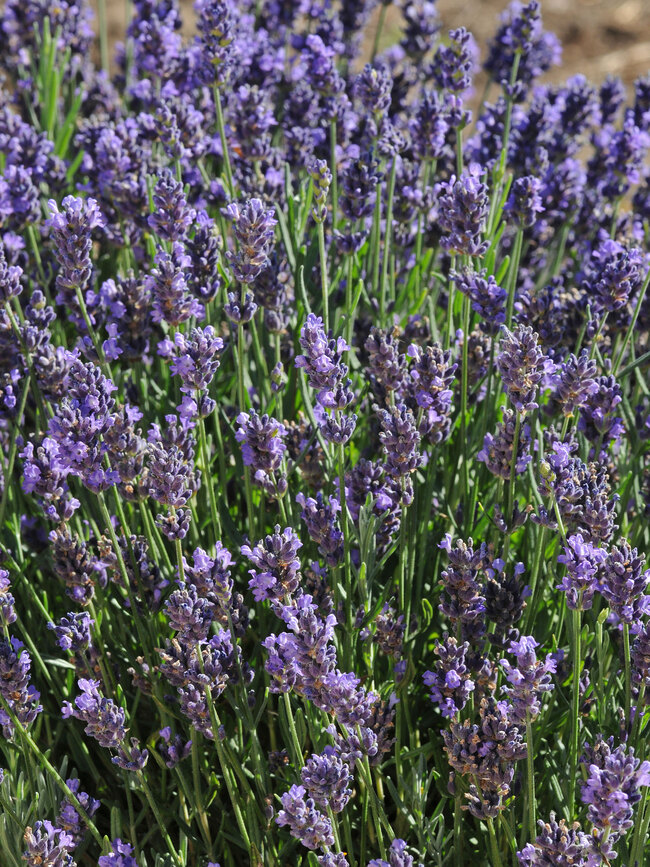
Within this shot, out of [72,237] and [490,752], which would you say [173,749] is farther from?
[72,237]

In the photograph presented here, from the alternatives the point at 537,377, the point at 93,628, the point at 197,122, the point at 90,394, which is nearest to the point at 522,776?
the point at 537,377

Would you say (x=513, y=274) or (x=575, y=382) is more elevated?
(x=513, y=274)

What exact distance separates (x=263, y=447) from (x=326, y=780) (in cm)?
69

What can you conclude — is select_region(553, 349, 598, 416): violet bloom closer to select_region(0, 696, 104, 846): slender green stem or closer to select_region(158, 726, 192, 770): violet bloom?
select_region(158, 726, 192, 770): violet bloom

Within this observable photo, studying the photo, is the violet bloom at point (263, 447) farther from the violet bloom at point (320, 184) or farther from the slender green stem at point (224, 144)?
the slender green stem at point (224, 144)

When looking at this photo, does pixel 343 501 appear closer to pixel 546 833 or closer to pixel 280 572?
pixel 280 572

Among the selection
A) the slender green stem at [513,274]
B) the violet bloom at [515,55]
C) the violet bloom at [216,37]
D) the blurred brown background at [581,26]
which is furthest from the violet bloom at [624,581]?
the blurred brown background at [581,26]

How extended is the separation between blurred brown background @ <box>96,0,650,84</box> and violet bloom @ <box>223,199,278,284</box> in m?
7.05

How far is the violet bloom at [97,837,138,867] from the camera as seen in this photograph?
2.01 meters

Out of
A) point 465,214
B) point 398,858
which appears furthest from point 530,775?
point 465,214

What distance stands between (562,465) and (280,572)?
0.61 meters

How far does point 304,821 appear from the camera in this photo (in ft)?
5.81

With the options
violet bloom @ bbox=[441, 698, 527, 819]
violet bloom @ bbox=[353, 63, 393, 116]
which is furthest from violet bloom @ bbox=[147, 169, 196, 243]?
violet bloom @ bbox=[441, 698, 527, 819]

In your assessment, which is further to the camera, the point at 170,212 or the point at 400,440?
the point at 170,212
